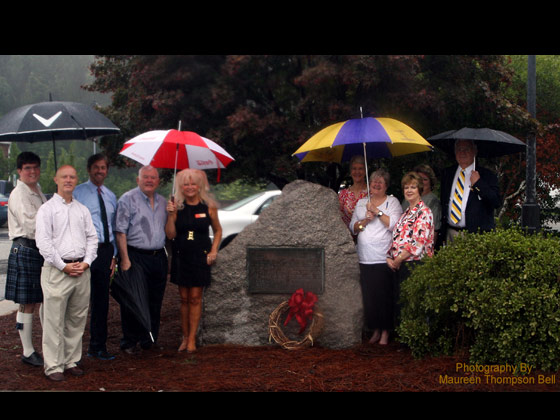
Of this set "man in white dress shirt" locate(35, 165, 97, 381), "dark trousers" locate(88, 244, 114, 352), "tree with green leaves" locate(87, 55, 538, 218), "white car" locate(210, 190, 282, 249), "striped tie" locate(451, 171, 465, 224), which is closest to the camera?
"man in white dress shirt" locate(35, 165, 97, 381)

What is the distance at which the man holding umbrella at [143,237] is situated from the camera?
5469 mm

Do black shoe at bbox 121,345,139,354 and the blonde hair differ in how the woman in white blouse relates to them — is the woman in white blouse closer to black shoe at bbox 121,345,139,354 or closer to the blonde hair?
the blonde hair

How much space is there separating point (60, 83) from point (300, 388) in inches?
2800

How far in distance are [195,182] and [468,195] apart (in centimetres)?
272

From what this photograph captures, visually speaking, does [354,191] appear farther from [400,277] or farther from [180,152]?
[180,152]

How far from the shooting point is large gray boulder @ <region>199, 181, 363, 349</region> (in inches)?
225

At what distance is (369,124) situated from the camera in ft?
18.5

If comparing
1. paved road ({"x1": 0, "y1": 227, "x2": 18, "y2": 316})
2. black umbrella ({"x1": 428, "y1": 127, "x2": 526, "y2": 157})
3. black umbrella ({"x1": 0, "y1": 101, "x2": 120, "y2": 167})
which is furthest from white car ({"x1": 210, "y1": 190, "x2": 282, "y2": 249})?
black umbrella ({"x1": 0, "y1": 101, "x2": 120, "y2": 167})

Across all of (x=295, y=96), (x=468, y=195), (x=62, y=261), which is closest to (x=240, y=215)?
(x=295, y=96)

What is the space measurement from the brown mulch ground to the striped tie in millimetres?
1427

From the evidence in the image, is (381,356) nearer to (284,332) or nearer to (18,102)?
(284,332)

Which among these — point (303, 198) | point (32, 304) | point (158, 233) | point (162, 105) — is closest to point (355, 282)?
point (303, 198)

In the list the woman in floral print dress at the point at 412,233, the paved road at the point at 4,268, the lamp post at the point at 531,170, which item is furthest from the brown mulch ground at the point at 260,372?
the lamp post at the point at 531,170

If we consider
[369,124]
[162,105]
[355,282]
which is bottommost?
[355,282]
